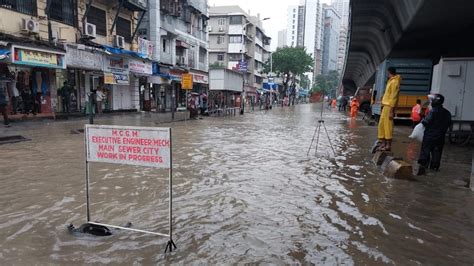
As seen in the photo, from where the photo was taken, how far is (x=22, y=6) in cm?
1705

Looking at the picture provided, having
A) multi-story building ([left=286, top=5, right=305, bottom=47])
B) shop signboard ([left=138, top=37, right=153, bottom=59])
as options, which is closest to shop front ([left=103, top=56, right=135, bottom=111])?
shop signboard ([left=138, top=37, right=153, bottom=59])

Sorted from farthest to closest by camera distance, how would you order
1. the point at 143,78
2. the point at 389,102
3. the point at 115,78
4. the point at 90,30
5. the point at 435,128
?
1. the point at 143,78
2. the point at 115,78
3. the point at 90,30
4. the point at 389,102
5. the point at 435,128

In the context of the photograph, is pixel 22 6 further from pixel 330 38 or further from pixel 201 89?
pixel 330 38

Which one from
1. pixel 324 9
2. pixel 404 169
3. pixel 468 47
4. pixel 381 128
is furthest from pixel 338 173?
pixel 324 9

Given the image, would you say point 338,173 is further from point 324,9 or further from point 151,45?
point 324,9

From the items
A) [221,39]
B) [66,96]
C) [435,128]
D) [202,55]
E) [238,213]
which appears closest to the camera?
[238,213]

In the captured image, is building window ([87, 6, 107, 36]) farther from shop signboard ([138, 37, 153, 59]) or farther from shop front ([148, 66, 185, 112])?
shop front ([148, 66, 185, 112])

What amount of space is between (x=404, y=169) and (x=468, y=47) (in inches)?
552

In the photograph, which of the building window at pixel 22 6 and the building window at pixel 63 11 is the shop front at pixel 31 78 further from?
the building window at pixel 63 11

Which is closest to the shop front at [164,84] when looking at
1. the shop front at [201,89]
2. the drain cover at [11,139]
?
the shop front at [201,89]

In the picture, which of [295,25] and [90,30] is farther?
[295,25]

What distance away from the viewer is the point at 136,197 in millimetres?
5598

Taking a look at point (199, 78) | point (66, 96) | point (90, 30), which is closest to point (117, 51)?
point (90, 30)

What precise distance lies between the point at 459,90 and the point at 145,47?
71.9 ft
